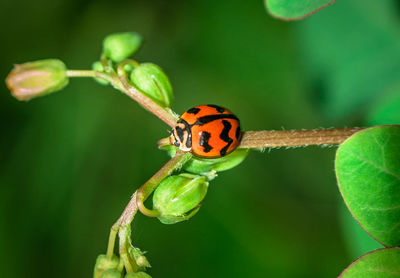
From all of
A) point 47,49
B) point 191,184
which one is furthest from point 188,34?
point 191,184

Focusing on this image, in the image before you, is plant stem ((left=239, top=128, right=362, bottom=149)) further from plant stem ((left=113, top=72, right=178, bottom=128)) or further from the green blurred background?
the green blurred background

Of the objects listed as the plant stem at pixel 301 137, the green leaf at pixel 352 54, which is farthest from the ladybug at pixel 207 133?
the green leaf at pixel 352 54

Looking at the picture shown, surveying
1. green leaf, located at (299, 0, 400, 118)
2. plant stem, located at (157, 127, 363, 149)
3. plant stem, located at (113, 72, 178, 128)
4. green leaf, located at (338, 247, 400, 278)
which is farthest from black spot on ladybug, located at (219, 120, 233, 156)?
green leaf, located at (299, 0, 400, 118)

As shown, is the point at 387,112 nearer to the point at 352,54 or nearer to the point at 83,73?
the point at 352,54

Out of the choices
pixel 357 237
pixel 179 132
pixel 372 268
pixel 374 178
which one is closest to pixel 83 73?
pixel 179 132

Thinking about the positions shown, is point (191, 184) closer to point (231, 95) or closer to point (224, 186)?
point (224, 186)

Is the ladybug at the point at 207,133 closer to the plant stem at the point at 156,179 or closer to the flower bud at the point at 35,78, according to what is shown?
the plant stem at the point at 156,179
